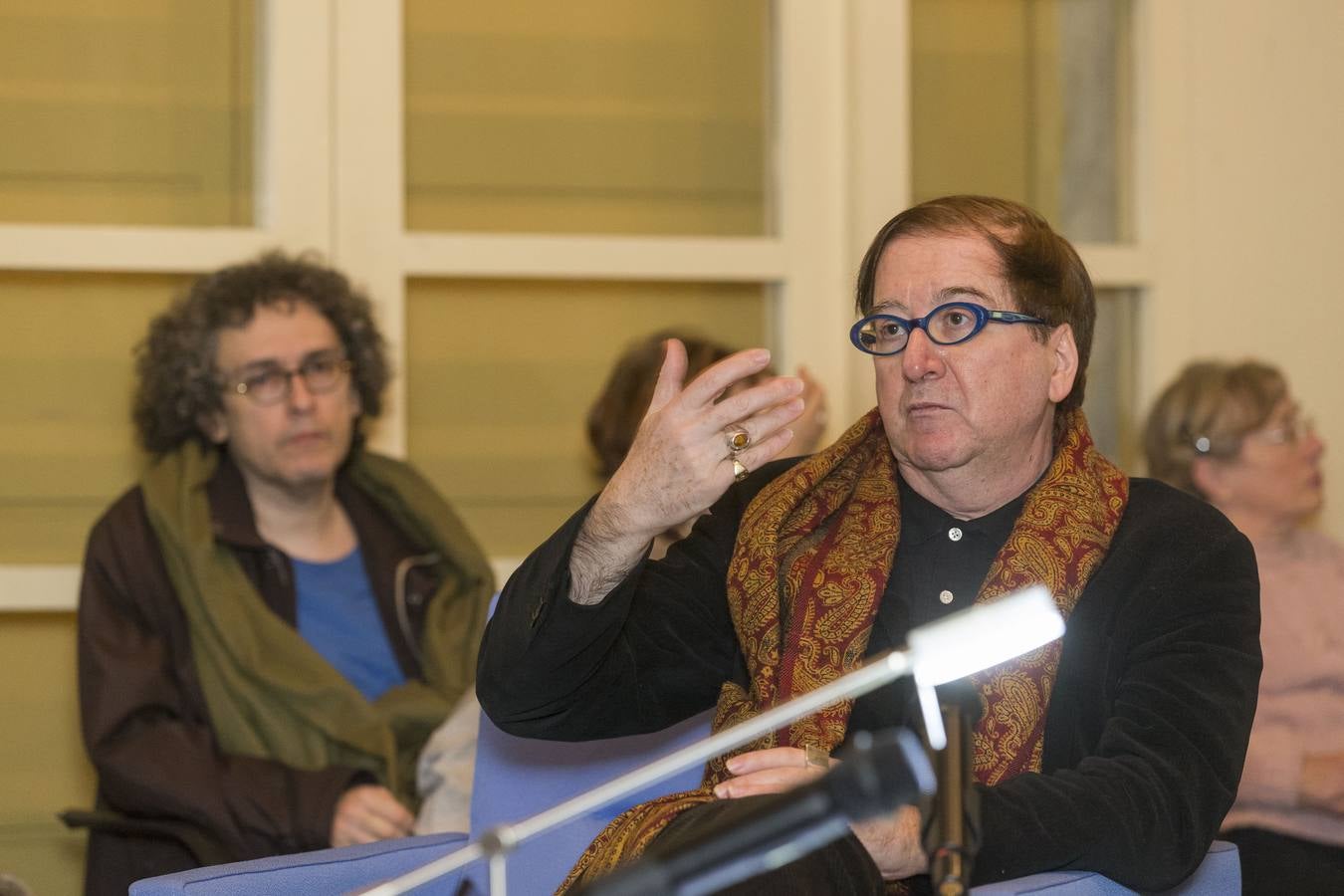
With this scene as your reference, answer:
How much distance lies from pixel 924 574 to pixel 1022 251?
17.5 inches

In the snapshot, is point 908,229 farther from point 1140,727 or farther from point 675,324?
point 675,324

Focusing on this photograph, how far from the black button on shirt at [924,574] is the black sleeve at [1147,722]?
0.16 metres

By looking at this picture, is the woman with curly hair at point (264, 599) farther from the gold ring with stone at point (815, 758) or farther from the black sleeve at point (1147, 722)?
the black sleeve at point (1147, 722)

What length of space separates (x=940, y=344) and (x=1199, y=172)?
1664mm

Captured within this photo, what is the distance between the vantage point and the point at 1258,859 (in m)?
2.70

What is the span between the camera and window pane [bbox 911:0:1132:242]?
11.4ft

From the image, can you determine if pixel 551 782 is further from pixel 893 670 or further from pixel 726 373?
pixel 893 670

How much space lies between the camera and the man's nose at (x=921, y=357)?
2088mm

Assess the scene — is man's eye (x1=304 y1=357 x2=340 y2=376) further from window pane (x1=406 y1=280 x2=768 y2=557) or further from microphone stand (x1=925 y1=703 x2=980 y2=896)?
microphone stand (x1=925 y1=703 x2=980 y2=896)

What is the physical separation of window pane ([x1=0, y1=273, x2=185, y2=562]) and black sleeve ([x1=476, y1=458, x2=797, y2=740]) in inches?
Answer: 53.1

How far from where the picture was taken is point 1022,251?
2127 mm

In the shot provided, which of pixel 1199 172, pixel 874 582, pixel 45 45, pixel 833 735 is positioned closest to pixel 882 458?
pixel 874 582

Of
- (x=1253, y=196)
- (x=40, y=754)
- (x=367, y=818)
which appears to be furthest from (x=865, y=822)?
(x=1253, y=196)

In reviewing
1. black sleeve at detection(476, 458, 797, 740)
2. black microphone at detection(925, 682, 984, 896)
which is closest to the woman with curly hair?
black sleeve at detection(476, 458, 797, 740)
